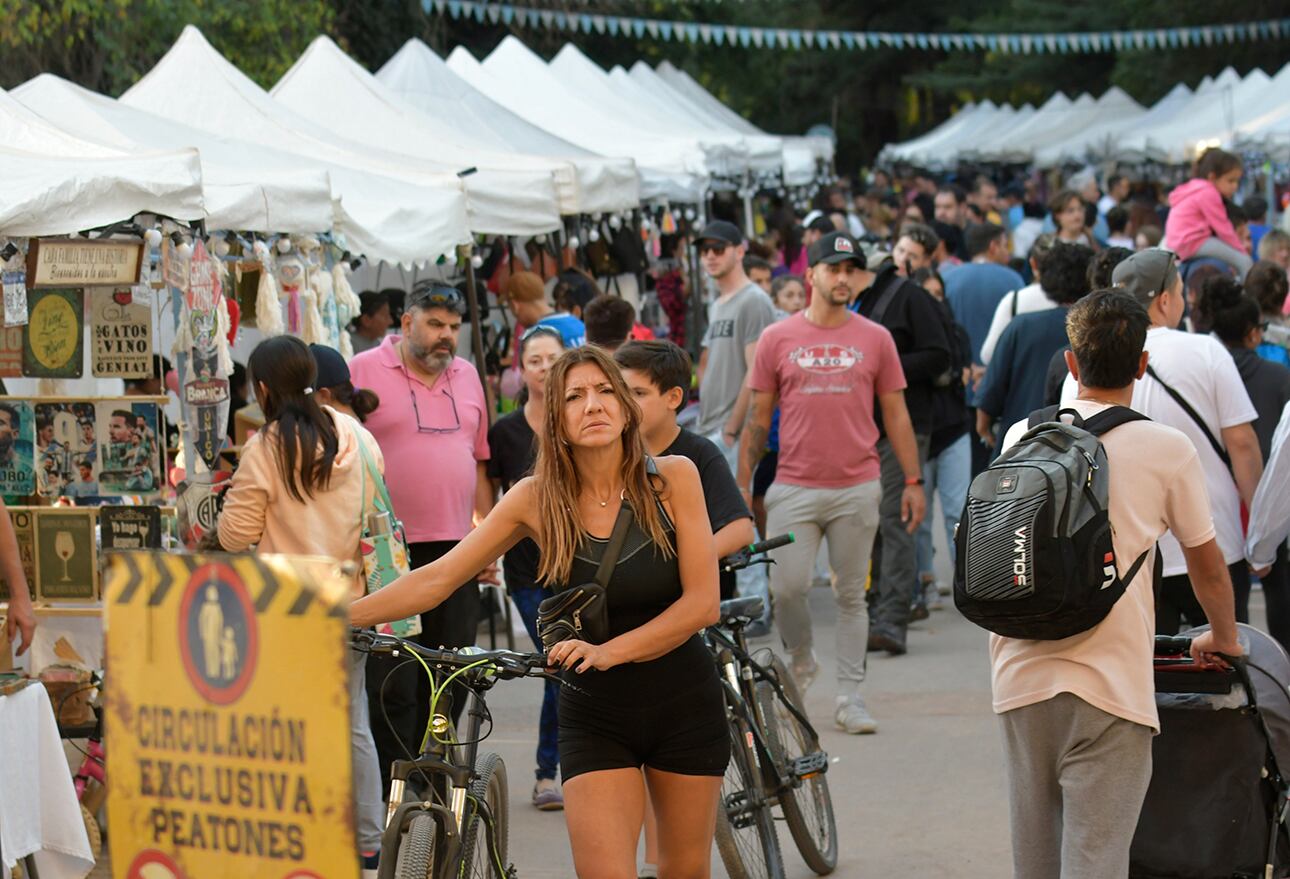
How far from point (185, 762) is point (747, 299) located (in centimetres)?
709

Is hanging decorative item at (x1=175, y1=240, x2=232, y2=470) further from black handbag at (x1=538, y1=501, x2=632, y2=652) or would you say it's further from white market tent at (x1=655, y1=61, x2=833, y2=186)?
white market tent at (x1=655, y1=61, x2=833, y2=186)

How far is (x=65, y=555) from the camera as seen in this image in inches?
265

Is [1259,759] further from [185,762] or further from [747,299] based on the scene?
[747,299]

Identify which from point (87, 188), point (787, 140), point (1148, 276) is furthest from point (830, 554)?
point (787, 140)

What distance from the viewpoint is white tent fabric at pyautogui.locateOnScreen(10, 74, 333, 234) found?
7.71m

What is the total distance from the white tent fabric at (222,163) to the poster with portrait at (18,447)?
1066mm

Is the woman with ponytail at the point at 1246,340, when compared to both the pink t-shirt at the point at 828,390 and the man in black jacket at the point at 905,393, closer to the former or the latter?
the pink t-shirt at the point at 828,390

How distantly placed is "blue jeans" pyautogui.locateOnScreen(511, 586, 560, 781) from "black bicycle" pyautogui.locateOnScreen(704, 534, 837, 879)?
1.01 m

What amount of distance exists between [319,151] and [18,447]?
4.53m

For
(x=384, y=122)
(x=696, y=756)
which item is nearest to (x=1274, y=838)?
(x=696, y=756)

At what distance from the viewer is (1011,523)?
4137mm

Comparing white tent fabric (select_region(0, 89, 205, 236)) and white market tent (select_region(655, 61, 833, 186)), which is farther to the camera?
white market tent (select_region(655, 61, 833, 186))

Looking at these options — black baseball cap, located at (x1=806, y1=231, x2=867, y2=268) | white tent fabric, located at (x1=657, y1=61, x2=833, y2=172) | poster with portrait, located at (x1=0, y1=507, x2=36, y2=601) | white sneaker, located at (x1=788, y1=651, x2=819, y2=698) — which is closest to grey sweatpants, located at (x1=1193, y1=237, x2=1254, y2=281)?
black baseball cap, located at (x1=806, y1=231, x2=867, y2=268)

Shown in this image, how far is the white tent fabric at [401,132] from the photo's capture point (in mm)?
11539
